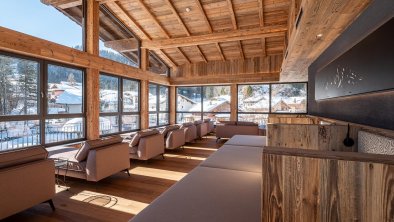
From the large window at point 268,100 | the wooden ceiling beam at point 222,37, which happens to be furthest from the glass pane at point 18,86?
the large window at point 268,100

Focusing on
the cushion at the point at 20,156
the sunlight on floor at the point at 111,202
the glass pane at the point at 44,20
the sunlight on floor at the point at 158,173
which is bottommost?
the sunlight on floor at the point at 111,202

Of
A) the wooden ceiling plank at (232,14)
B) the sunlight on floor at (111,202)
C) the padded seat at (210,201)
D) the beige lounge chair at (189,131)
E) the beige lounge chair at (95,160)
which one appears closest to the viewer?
the padded seat at (210,201)

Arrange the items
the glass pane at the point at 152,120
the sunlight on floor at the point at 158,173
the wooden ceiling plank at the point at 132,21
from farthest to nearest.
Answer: the glass pane at the point at 152,120
the wooden ceiling plank at the point at 132,21
the sunlight on floor at the point at 158,173

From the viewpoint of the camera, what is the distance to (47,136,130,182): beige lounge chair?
3.07 metres

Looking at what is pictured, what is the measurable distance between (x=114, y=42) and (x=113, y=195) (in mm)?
5073

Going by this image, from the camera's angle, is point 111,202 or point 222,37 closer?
point 111,202

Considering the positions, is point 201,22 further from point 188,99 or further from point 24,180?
point 24,180

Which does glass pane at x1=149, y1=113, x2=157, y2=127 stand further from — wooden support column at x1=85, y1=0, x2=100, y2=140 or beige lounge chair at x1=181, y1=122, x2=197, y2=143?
wooden support column at x1=85, y1=0, x2=100, y2=140

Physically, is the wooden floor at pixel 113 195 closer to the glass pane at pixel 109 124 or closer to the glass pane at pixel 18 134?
the glass pane at pixel 18 134

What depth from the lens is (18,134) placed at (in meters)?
3.96

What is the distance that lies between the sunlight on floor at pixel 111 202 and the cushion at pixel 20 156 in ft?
2.57

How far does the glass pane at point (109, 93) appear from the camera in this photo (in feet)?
18.9

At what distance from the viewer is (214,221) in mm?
1273

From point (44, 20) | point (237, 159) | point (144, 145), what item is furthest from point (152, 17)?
point (237, 159)
